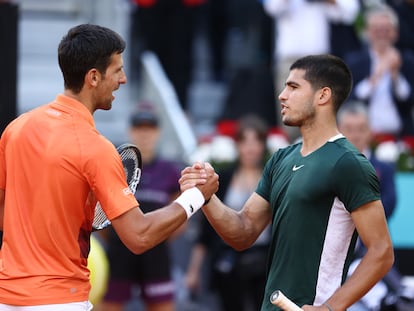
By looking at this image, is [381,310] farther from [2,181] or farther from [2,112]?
[2,181]

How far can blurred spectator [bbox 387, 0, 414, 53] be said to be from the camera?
471 inches

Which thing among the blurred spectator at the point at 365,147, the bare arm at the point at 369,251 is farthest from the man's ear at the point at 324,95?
the blurred spectator at the point at 365,147

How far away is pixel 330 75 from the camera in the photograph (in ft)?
18.6

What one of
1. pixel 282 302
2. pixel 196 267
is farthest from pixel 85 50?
pixel 196 267

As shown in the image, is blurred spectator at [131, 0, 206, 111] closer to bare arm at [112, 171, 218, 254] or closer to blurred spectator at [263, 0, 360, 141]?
blurred spectator at [263, 0, 360, 141]

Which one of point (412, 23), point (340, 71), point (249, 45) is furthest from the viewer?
point (249, 45)

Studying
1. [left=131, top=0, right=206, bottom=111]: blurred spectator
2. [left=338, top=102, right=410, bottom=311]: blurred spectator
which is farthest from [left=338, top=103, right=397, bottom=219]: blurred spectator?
[left=131, top=0, right=206, bottom=111]: blurred spectator

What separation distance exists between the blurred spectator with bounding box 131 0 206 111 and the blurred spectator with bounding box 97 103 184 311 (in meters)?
3.72

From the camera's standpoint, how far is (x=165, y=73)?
13.2 m

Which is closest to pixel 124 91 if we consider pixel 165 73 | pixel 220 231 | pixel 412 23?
pixel 165 73

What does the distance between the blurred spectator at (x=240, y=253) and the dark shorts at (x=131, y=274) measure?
48 centimetres

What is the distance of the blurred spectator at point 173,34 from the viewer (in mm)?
13164

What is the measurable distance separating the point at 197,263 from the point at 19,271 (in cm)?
469

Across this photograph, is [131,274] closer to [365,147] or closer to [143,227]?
[365,147]
